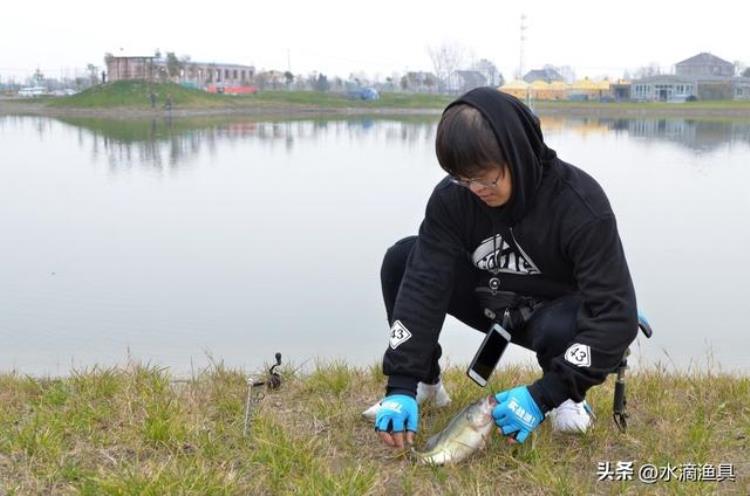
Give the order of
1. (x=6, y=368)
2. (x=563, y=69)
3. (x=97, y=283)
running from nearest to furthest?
(x=6, y=368) < (x=97, y=283) < (x=563, y=69)

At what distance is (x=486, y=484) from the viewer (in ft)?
5.84

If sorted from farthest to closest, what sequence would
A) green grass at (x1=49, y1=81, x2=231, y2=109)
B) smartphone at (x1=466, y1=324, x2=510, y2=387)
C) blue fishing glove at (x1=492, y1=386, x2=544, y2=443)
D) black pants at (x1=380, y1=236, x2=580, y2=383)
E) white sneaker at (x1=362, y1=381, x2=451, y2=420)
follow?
green grass at (x1=49, y1=81, x2=231, y2=109) < white sneaker at (x1=362, y1=381, x2=451, y2=420) < smartphone at (x1=466, y1=324, x2=510, y2=387) < black pants at (x1=380, y1=236, x2=580, y2=383) < blue fishing glove at (x1=492, y1=386, x2=544, y2=443)

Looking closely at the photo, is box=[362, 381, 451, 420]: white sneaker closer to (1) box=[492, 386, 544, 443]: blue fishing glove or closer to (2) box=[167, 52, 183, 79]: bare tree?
(1) box=[492, 386, 544, 443]: blue fishing glove

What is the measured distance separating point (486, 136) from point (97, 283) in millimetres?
3941

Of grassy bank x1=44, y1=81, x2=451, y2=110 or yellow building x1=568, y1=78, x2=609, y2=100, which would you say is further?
yellow building x1=568, y1=78, x2=609, y2=100

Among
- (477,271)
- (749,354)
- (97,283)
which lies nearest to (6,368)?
(97,283)

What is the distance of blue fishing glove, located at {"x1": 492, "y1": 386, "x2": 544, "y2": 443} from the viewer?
5.90ft

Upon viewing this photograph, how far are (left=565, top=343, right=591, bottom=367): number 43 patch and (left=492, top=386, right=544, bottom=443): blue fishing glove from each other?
0.40ft

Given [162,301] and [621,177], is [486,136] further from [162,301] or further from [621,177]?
[621,177]

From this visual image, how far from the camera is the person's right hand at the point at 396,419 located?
1864 mm

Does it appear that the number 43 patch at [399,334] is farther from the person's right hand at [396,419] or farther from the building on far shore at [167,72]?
the building on far shore at [167,72]

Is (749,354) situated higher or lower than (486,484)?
lower

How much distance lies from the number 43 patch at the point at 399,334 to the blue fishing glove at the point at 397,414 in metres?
0.13

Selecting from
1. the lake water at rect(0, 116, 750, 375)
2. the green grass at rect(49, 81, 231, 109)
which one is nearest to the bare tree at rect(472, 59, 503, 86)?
the green grass at rect(49, 81, 231, 109)
